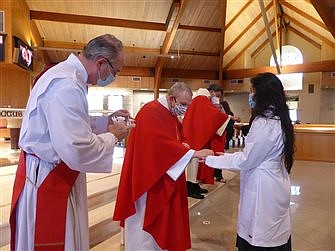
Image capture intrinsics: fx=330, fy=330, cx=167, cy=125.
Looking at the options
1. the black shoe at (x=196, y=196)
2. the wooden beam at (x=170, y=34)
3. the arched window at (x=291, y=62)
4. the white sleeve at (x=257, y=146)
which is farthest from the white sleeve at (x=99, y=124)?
the arched window at (x=291, y=62)

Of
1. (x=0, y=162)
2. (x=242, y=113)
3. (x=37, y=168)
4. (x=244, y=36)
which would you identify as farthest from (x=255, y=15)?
(x=37, y=168)

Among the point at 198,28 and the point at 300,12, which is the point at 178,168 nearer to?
the point at 198,28

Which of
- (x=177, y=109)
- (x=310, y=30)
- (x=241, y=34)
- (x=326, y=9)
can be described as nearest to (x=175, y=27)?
(x=241, y=34)

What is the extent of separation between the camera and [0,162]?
4586 mm

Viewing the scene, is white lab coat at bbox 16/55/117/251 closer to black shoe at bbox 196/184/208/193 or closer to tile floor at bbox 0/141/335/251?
tile floor at bbox 0/141/335/251

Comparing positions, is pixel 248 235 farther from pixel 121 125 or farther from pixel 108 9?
pixel 108 9

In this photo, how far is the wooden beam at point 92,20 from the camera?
8.43 m

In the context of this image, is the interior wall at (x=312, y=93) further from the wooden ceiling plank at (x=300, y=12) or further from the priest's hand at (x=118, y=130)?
the priest's hand at (x=118, y=130)

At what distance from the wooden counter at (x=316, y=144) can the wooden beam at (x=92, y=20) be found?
4.94 metres

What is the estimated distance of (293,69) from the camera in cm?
1242

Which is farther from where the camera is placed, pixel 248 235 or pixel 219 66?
pixel 219 66

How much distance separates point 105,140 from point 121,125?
188mm

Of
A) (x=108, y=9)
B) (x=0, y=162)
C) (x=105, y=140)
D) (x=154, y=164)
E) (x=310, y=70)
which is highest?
(x=108, y=9)

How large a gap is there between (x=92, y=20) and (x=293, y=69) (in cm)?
768
